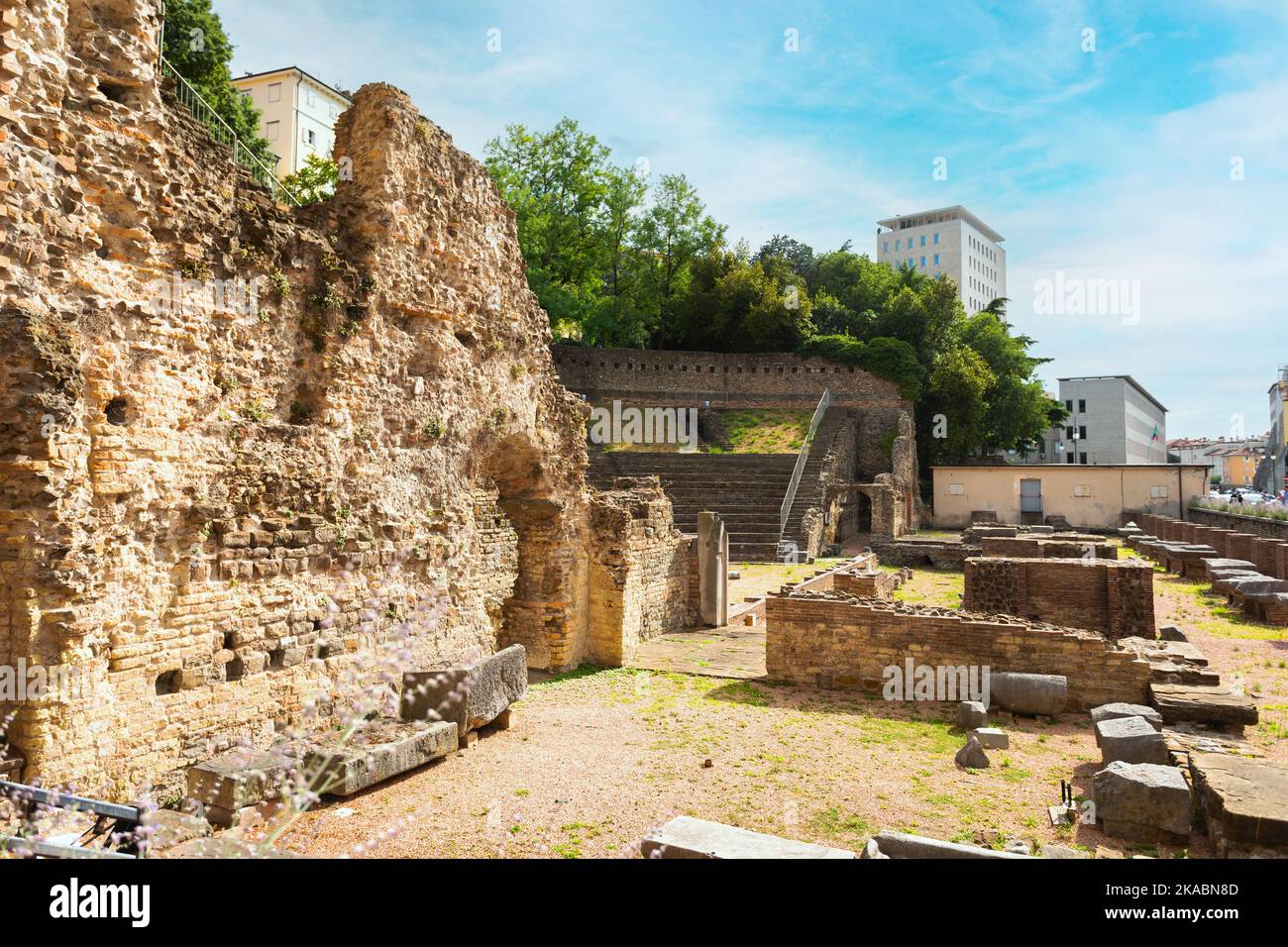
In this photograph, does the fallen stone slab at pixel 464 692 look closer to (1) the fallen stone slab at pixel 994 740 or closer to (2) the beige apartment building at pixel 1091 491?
(1) the fallen stone slab at pixel 994 740

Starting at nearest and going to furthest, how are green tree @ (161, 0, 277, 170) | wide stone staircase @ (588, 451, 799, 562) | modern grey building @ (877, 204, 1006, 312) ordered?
green tree @ (161, 0, 277, 170), wide stone staircase @ (588, 451, 799, 562), modern grey building @ (877, 204, 1006, 312)

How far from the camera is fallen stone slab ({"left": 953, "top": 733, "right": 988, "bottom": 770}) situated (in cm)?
791

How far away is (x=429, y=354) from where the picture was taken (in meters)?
9.71

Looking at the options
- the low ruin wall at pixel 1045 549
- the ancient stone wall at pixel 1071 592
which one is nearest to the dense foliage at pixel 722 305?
the low ruin wall at pixel 1045 549

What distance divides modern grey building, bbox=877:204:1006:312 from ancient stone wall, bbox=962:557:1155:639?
72.5 m

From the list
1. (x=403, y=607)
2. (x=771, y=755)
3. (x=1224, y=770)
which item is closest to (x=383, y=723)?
(x=403, y=607)

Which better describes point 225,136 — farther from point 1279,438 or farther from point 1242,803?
point 1279,438

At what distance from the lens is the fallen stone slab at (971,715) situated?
9.24m

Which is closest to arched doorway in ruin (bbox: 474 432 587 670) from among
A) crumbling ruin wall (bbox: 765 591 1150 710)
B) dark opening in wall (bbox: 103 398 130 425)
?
crumbling ruin wall (bbox: 765 591 1150 710)

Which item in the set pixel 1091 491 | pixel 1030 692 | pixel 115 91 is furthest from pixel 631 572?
pixel 1091 491

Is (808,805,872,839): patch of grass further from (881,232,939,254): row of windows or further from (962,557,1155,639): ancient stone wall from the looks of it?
(881,232,939,254): row of windows

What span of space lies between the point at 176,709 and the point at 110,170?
4.21m

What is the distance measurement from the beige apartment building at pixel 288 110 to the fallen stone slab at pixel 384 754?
39630mm
